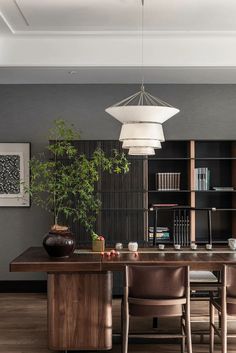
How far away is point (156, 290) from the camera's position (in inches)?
149

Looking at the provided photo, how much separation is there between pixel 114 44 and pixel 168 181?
5.89ft

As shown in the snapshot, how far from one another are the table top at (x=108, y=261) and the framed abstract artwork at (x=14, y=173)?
2.40 m

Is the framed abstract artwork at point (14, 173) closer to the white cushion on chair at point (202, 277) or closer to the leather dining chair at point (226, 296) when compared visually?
the white cushion on chair at point (202, 277)

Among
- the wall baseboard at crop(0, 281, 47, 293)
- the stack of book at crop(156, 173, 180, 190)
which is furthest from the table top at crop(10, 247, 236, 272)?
the wall baseboard at crop(0, 281, 47, 293)

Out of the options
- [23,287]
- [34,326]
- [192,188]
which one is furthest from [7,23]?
[23,287]

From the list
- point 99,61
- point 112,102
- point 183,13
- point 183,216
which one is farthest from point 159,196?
point 183,13

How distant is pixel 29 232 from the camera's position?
264 inches

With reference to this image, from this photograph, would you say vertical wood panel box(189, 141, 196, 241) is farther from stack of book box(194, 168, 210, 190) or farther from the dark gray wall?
the dark gray wall

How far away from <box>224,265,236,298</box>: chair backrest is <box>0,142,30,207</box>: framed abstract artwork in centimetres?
342

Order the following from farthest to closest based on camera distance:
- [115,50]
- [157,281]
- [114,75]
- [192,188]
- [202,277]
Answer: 1. [192,188]
2. [114,75]
3. [115,50]
4. [202,277]
5. [157,281]

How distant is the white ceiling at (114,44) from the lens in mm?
5109

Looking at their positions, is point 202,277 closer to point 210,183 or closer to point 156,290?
point 156,290

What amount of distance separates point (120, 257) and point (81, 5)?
227 centimetres

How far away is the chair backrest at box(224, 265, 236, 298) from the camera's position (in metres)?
3.86
